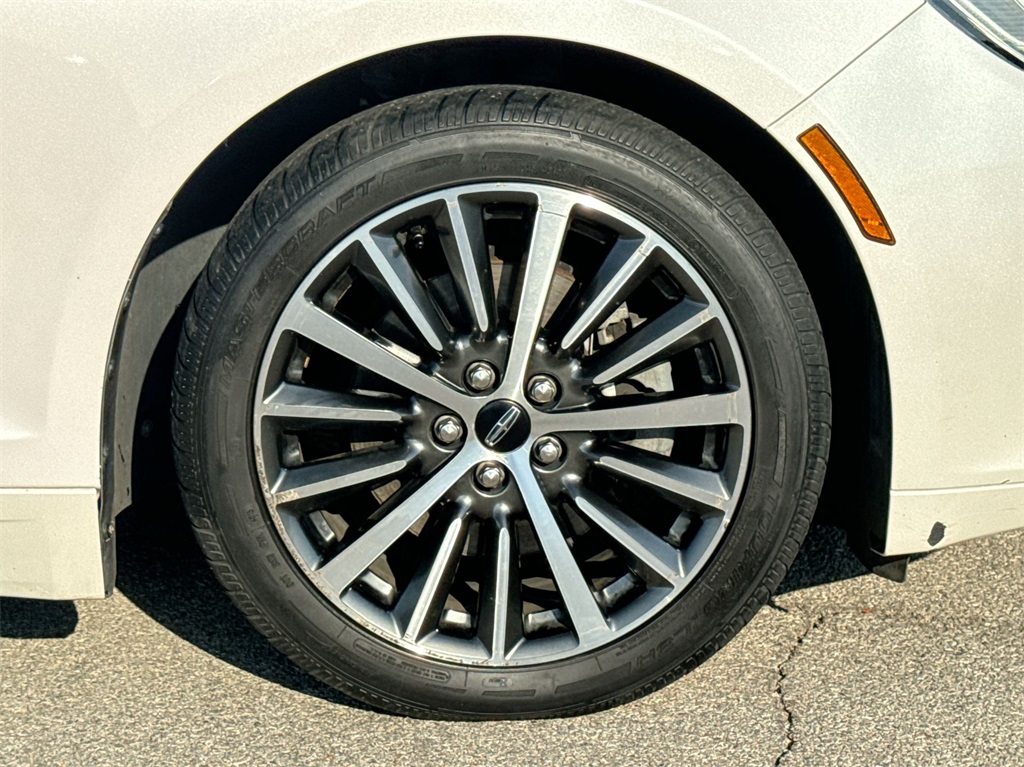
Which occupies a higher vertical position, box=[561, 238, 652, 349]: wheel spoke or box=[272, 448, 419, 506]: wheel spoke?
box=[561, 238, 652, 349]: wheel spoke

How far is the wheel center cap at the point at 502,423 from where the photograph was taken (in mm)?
2184

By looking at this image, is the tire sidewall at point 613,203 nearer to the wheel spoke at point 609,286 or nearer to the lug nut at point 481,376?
the wheel spoke at point 609,286

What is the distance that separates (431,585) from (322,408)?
1.25 ft

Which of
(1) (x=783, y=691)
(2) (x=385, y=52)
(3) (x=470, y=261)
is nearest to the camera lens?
(2) (x=385, y=52)

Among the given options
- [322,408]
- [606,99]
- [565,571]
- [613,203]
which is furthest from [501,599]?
[606,99]

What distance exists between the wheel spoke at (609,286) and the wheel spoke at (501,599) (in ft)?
1.24

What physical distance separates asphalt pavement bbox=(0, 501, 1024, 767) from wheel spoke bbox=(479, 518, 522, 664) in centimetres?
17

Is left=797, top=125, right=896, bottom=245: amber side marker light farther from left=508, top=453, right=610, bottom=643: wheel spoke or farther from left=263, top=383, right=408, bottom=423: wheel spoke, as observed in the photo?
left=263, top=383, right=408, bottom=423: wheel spoke

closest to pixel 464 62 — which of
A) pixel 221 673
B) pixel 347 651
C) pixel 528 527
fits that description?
pixel 528 527

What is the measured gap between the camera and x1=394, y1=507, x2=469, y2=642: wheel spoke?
225 centimetres

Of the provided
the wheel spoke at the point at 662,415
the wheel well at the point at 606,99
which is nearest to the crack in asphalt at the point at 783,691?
the wheel well at the point at 606,99

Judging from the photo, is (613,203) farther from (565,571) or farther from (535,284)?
(565,571)

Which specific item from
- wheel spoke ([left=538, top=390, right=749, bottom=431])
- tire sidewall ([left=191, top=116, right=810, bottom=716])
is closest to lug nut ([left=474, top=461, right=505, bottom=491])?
wheel spoke ([left=538, top=390, right=749, bottom=431])

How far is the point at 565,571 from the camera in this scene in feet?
7.41
